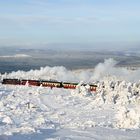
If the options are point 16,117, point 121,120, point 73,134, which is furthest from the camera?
point 16,117

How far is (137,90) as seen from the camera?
6412cm

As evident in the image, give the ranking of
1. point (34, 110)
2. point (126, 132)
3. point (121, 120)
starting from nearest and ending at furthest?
point (126, 132) < point (121, 120) < point (34, 110)

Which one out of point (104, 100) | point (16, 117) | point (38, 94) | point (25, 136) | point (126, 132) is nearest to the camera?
point (25, 136)

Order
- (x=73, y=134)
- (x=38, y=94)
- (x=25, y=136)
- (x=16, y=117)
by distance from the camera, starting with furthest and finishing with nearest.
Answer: (x=38, y=94) → (x=16, y=117) → (x=73, y=134) → (x=25, y=136)

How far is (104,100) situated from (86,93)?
8.13 metres

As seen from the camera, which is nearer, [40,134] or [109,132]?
[40,134]

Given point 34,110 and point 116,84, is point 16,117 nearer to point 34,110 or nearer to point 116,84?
point 34,110

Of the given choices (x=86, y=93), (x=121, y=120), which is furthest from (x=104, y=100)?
(x=121, y=120)

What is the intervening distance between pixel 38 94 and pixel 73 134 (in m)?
38.8

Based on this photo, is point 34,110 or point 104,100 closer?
point 34,110

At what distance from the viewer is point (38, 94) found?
6244 cm

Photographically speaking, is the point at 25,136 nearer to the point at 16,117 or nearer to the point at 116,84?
the point at 16,117

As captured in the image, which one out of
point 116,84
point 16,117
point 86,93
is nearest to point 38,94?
point 86,93

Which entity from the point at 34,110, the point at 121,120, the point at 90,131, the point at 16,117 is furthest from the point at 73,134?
the point at 34,110
